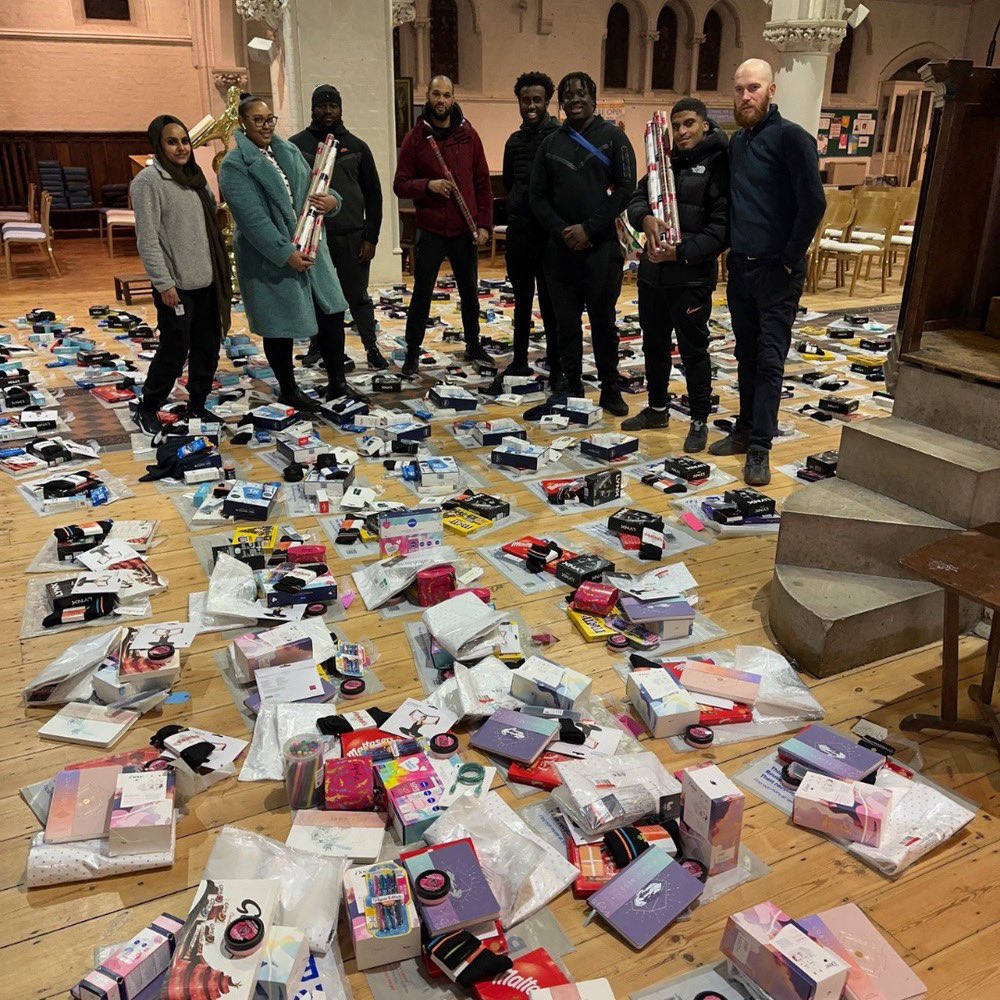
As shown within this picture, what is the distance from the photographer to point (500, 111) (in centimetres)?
1302

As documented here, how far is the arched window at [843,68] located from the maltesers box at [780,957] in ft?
55.4

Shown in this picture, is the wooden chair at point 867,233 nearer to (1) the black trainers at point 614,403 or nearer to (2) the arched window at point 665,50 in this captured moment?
(1) the black trainers at point 614,403

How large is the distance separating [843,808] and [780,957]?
0.55 m

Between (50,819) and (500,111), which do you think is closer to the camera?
(50,819)

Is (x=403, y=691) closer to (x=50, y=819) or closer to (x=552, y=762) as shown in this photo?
(x=552, y=762)

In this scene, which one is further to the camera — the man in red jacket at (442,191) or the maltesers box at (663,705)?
the man in red jacket at (442,191)

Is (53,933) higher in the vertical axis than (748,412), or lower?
lower

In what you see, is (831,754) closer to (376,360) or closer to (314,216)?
(314,216)

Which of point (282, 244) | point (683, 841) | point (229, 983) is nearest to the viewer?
point (229, 983)

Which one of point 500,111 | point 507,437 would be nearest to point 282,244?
point 507,437

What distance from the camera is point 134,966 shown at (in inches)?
63.5

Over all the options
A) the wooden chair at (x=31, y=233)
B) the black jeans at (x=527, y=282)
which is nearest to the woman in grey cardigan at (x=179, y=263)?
the black jeans at (x=527, y=282)

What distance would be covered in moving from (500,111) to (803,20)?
5.55 meters

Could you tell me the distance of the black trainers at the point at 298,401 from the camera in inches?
197
